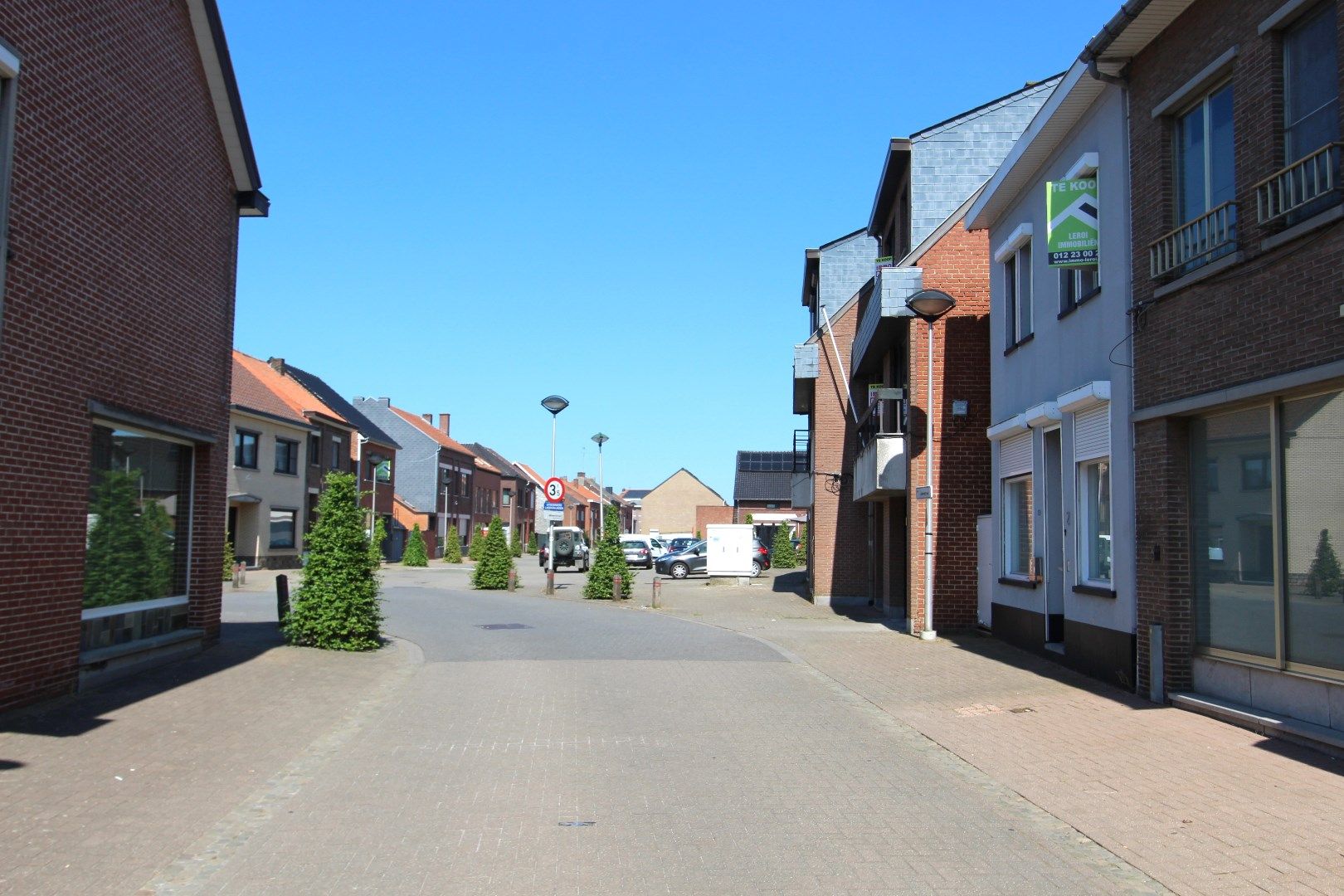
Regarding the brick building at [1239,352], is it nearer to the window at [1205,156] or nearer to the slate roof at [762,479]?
the window at [1205,156]

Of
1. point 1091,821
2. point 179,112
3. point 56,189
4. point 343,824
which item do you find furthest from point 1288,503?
point 179,112

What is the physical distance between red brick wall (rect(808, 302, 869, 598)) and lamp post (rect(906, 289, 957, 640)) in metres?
10.1

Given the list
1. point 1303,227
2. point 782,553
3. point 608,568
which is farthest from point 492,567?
point 1303,227

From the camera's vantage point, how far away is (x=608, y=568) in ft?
98.1

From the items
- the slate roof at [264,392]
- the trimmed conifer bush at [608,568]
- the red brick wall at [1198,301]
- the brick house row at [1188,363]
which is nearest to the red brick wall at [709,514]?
the slate roof at [264,392]

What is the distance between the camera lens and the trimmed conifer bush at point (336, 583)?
15.2 metres

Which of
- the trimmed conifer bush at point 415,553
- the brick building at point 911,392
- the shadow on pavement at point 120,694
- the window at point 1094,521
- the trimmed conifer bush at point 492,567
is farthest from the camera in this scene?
the trimmed conifer bush at point 415,553

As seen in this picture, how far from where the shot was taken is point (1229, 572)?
1007 centimetres

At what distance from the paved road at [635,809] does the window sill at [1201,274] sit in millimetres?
4797

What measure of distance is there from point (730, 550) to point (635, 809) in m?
31.3

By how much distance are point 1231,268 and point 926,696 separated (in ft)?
17.4

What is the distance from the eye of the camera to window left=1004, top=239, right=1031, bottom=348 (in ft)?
51.6

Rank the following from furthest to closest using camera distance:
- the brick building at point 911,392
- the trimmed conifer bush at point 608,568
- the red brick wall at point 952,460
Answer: the trimmed conifer bush at point 608,568
the brick building at point 911,392
the red brick wall at point 952,460

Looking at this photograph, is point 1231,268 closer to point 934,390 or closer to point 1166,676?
point 1166,676
